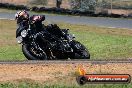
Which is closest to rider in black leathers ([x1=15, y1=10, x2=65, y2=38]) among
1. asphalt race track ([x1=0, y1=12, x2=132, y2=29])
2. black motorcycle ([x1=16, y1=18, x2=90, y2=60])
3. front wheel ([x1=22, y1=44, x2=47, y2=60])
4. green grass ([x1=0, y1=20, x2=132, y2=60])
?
black motorcycle ([x1=16, y1=18, x2=90, y2=60])

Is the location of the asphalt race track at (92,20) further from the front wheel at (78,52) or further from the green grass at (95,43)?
the front wheel at (78,52)

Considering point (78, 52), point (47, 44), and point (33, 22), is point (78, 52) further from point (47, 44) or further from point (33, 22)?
point (33, 22)

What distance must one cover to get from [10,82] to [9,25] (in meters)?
21.9

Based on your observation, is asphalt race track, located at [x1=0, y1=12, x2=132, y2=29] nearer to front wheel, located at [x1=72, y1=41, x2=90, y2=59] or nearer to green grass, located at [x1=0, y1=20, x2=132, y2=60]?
green grass, located at [x1=0, y1=20, x2=132, y2=60]

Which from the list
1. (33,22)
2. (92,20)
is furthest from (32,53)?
(92,20)

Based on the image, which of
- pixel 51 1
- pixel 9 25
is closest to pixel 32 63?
pixel 9 25

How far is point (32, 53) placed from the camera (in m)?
14.6

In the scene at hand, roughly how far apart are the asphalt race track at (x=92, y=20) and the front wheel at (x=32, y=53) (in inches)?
725

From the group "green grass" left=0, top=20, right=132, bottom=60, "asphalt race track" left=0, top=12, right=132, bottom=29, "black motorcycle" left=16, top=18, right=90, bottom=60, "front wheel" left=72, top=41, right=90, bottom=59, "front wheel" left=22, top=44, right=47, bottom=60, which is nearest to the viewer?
"front wheel" left=22, top=44, right=47, bottom=60

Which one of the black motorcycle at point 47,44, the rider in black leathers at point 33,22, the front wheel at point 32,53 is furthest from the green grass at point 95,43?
the front wheel at point 32,53

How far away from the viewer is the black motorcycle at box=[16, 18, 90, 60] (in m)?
14.6

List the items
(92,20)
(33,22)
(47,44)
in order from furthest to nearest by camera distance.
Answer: (92,20) → (47,44) → (33,22)

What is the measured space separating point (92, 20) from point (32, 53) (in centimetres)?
2135

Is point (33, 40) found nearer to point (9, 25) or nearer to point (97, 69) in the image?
point (97, 69)
